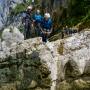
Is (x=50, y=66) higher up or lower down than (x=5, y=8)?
lower down

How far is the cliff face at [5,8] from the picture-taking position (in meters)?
33.0

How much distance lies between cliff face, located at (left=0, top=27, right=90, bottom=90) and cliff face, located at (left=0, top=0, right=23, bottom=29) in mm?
13895

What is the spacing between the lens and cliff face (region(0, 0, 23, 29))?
3303cm

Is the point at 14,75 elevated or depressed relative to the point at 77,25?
depressed

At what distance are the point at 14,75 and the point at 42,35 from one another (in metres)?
2.41

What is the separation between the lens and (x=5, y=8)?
3491cm

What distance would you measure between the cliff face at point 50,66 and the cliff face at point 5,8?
13.9 metres

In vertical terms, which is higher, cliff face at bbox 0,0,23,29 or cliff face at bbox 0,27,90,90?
cliff face at bbox 0,0,23,29

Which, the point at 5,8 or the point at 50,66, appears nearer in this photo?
the point at 50,66

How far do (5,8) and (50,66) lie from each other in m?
17.6

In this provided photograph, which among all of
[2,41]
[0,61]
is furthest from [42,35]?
[2,41]

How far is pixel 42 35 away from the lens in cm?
1956

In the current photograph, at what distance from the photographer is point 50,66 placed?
18219 mm

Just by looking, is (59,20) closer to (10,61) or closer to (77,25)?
(77,25)
